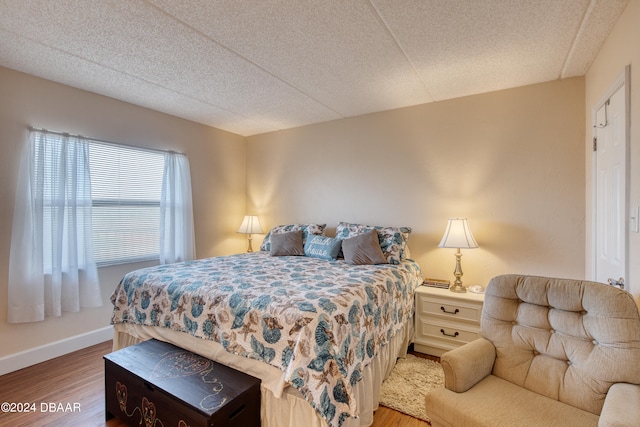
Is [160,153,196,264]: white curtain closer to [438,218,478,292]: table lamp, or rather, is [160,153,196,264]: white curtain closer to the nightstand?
the nightstand

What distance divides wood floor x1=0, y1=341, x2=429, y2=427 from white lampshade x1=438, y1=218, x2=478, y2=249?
1.45 metres

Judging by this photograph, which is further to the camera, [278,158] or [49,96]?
[278,158]

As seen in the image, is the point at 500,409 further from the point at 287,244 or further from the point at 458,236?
the point at 287,244

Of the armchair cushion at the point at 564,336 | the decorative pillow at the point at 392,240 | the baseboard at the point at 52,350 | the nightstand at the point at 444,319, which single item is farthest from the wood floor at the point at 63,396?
the decorative pillow at the point at 392,240

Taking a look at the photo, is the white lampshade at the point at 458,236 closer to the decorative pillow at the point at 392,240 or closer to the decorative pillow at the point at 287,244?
the decorative pillow at the point at 392,240

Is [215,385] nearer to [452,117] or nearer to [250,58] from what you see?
[250,58]

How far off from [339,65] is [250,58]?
2.28ft

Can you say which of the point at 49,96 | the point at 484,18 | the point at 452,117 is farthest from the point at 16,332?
the point at 452,117

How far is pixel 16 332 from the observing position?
2.51 metres

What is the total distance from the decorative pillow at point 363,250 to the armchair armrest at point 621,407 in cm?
173

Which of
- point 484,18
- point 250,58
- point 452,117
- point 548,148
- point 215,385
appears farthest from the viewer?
point 452,117

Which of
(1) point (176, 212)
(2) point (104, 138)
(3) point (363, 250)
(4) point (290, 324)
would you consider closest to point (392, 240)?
(3) point (363, 250)

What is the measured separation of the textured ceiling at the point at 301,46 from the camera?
1.72 m

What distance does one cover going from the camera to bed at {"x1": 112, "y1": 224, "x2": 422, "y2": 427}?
57.2 inches
